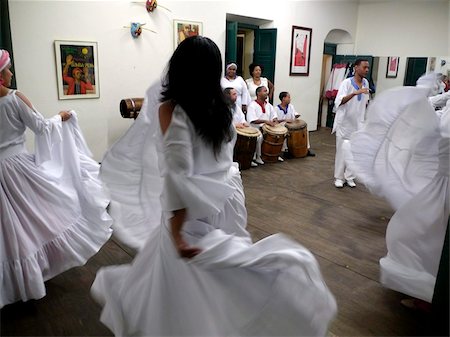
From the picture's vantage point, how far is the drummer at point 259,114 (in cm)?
570

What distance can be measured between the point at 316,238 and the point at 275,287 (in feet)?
6.39

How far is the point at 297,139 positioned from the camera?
6.02 meters

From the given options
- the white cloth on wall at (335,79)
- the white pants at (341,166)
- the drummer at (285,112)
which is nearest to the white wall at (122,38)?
the white cloth on wall at (335,79)

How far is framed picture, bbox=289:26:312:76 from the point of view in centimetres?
789

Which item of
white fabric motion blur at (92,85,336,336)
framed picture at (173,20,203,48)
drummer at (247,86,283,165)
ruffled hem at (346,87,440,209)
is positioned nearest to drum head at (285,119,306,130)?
drummer at (247,86,283,165)

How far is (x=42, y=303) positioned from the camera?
2189 mm

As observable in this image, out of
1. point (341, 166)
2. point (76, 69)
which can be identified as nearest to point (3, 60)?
point (76, 69)

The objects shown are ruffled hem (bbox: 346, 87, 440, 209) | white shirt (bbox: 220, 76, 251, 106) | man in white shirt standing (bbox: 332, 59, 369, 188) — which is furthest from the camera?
white shirt (bbox: 220, 76, 251, 106)

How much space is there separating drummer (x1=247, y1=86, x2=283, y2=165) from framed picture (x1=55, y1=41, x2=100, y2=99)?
7.49 ft

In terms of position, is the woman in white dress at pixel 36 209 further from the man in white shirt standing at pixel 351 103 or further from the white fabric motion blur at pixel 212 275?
the man in white shirt standing at pixel 351 103

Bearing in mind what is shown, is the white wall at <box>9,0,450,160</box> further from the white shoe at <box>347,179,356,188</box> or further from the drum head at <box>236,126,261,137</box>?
the white shoe at <box>347,179,356,188</box>

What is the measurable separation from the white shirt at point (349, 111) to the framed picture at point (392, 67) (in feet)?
17.4

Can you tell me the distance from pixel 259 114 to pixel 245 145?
805 millimetres

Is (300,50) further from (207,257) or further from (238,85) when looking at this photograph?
(207,257)
